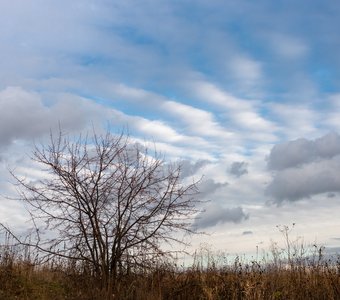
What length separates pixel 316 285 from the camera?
15.5 meters

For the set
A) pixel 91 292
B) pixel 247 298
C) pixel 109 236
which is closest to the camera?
pixel 247 298

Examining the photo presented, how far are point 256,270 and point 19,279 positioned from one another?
719cm

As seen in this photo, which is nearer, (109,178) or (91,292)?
(91,292)

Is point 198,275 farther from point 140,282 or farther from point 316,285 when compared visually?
point 316,285

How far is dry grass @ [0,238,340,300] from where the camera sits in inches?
592

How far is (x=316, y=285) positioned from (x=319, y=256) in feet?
3.84

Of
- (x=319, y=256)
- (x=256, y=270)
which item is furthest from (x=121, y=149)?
(x=319, y=256)

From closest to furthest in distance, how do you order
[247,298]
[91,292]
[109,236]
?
[247,298] < [91,292] < [109,236]

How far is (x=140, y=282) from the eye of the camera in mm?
15609

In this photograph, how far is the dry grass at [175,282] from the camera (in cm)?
1504

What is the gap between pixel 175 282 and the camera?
15.8 metres

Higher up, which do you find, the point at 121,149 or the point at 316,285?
the point at 121,149

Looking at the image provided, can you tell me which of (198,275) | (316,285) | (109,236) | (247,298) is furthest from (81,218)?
(316,285)

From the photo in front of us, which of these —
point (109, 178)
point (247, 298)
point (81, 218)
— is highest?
point (109, 178)
